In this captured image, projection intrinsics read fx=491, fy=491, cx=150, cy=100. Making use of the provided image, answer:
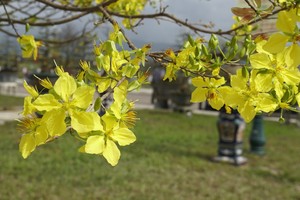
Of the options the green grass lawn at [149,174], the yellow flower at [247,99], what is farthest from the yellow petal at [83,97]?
the green grass lawn at [149,174]

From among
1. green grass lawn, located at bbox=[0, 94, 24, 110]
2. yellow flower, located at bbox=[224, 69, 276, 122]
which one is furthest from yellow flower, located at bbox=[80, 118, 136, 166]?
green grass lawn, located at bbox=[0, 94, 24, 110]

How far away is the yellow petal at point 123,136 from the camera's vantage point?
2.28 feet

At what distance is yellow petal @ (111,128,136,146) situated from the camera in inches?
27.4

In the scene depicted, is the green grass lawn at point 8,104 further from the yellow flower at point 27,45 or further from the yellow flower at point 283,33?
the yellow flower at point 283,33

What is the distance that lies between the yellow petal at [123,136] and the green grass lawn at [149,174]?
3.01 meters

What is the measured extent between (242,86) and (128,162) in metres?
4.23

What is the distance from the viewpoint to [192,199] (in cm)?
376

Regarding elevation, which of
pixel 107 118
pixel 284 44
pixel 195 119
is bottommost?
pixel 195 119

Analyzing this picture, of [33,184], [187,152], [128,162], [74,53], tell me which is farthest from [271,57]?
[74,53]

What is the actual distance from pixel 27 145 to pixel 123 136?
0.14 meters

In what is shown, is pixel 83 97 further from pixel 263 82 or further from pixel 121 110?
pixel 263 82

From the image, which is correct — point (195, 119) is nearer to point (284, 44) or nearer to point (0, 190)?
point (0, 190)

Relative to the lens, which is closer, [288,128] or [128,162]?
[128,162]

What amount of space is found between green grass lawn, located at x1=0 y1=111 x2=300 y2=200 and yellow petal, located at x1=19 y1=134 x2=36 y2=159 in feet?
9.84
